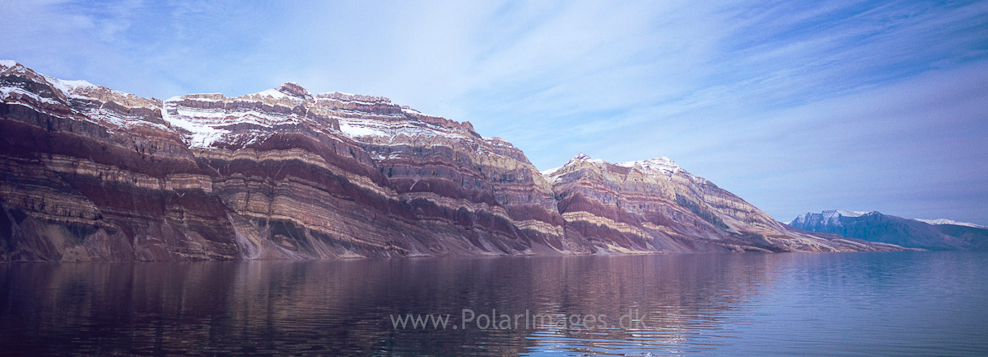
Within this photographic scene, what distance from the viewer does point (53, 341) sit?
3102 cm

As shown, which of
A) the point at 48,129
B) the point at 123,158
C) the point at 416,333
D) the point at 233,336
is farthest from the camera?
the point at 123,158

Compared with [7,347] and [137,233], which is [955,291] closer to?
[7,347]

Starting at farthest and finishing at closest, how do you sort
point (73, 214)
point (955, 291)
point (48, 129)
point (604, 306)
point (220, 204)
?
point (220, 204) → point (48, 129) → point (73, 214) → point (955, 291) → point (604, 306)

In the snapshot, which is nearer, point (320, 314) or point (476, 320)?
point (476, 320)

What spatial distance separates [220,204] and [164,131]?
32.5 m

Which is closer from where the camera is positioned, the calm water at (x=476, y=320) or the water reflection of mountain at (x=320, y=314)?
the calm water at (x=476, y=320)

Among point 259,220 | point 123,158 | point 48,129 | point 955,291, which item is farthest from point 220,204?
point 955,291

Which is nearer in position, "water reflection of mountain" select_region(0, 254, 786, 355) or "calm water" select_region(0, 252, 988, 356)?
Answer: "calm water" select_region(0, 252, 988, 356)

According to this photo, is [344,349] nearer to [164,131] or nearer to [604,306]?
[604,306]

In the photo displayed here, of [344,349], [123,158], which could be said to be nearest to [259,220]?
[123,158]

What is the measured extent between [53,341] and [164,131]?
6871 inches

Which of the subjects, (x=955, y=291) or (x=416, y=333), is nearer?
(x=416, y=333)

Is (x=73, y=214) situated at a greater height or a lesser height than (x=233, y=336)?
greater

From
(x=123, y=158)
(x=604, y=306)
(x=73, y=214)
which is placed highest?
(x=123, y=158)
